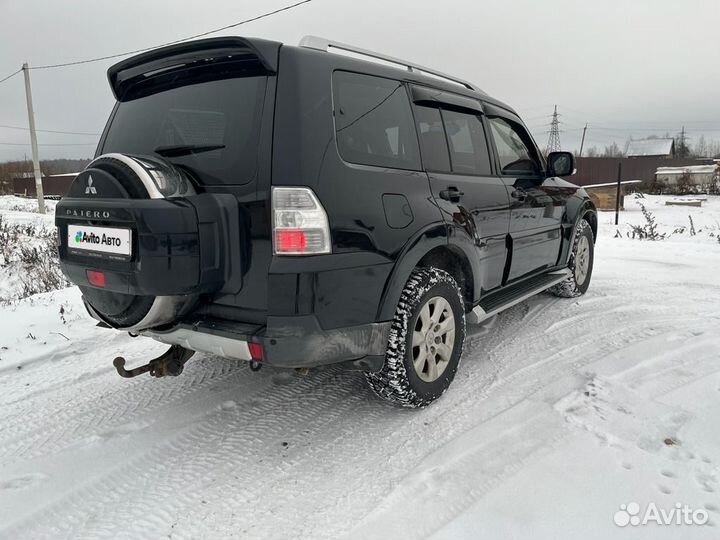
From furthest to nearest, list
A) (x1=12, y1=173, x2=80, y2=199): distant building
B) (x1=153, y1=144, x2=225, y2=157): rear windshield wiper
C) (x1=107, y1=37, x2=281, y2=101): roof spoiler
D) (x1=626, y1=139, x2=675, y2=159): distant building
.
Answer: (x1=626, y1=139, x2=675, y2=159): distant building
(x1=12, y1=173, x2=80, y2=199): distant building
(x1=153, y1=144, x2=225, y2=157): rear windshield wiper
(x1=107, y1=37, x2=281, y2=101): roof spoiler

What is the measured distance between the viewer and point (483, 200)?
3.38 m

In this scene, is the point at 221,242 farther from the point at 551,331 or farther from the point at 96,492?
the point at 551,331

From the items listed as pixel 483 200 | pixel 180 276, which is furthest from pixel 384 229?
pixel 483 200

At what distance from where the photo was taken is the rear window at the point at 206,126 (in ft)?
7.48

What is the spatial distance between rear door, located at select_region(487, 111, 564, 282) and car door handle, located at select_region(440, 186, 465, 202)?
83 centimetres

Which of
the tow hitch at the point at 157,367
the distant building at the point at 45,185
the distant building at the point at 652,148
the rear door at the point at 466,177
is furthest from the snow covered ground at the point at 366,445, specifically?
the distant building at the point at 652,148

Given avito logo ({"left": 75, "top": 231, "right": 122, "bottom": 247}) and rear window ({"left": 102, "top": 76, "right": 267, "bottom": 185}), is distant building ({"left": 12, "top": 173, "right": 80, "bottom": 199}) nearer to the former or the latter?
rear window ({"left": 102, "top": 76, "right": 267, "bottom": 185})

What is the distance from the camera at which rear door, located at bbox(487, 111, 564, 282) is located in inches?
152

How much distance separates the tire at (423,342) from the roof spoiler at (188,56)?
Result: 1.35 meters

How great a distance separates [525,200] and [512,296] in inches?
31.8

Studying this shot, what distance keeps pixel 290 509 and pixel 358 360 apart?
0.77 meters

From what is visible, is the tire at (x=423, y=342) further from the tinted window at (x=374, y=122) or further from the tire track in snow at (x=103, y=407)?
the tire track in snow at (x=103, y=407)

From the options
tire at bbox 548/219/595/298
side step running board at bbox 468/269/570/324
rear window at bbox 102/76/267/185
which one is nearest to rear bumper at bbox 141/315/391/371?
rear window at bbox 102/76/267/185

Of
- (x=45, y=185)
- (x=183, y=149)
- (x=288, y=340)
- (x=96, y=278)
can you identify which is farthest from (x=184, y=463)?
(x=45, y=185)
